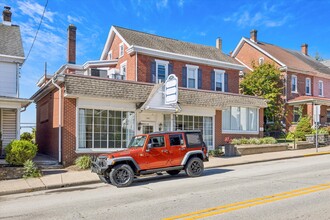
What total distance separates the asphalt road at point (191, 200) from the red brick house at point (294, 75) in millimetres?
21668

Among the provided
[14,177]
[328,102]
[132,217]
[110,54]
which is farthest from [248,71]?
[132,217]

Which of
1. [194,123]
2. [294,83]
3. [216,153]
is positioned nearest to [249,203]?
[216,153]

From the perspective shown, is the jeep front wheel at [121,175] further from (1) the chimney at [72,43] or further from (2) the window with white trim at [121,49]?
(1) the chimney at [72,43]

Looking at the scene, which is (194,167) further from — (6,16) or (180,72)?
(6,16)

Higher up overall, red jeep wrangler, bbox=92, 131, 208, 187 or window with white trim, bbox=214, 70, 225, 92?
window with white trim, bbox=214, 70, 225, 92

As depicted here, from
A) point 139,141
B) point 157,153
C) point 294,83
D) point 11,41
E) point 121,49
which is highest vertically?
point 121,49

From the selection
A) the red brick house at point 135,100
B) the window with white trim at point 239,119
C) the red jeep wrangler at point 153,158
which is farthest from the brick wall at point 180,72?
the red jeep wrangler at point 153,158

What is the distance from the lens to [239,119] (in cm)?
2380

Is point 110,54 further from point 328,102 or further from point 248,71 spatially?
point 328,102

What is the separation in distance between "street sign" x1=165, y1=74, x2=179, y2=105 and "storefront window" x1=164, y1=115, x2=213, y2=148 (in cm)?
179

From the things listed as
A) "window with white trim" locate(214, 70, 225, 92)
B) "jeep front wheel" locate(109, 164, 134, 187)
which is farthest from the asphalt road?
"window with white trim" locate(214, 70, 225, 92)

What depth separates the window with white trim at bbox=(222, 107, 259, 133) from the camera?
23.0 m

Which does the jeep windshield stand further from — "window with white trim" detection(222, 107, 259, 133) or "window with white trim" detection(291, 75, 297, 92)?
"window with white trim" detection(291, 75, 297, 92)

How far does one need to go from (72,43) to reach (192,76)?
10224mm
